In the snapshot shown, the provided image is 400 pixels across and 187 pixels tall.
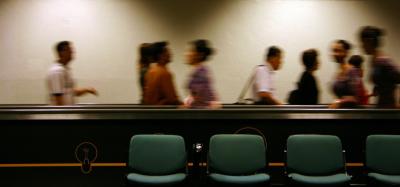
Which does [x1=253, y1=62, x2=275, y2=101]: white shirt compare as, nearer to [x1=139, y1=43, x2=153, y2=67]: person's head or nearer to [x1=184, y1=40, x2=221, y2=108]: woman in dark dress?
[x1=184, y1=40, x2=221, y2=108]: woman in dark dress

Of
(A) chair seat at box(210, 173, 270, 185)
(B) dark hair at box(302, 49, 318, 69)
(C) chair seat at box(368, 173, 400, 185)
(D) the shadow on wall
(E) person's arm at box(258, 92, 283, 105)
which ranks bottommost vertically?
(C) chair seat at box(368, 173, 400, 185)

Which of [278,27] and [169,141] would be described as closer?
[169,141]

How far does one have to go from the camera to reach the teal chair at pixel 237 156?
460 centimetres

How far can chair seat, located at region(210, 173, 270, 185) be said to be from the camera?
14.2 ft

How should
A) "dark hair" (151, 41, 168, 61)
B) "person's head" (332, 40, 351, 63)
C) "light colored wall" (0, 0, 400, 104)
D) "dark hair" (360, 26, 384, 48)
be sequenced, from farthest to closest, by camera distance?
"light colored wall" (0, 0, 400, 104)
"person's head" (332, 40, 351, 63)
"dark hair" (151, 41, 168, 61)
"dark hair" (360, 26, 384, 48)

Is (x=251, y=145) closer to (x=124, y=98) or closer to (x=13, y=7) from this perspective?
(x=124, y=98)

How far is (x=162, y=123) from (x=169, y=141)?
313 mm

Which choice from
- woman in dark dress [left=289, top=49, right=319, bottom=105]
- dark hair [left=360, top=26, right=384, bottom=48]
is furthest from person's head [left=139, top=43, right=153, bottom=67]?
dark hair [left=360, top=26, right=384, bottom=48]

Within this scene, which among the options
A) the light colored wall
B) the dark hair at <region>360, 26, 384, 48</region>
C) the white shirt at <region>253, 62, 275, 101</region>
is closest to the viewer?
the dark hair at <region>360, 26, 384, 48</region>

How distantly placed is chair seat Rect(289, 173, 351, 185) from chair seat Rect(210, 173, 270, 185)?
28cm

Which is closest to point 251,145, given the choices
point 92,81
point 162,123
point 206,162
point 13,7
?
point 206,162

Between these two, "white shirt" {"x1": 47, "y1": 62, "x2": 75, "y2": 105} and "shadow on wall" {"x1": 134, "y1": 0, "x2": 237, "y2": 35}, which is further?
"shadow on wall" {"x1": 134, "y1": 0, "x2": 237, "y2": 35}

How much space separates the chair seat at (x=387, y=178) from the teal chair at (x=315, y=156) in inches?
10.9

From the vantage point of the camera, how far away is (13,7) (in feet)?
22.6
